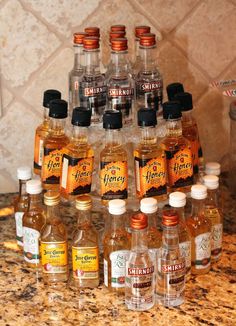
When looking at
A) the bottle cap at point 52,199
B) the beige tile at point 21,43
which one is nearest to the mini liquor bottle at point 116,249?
the bottle cap at point 52,199

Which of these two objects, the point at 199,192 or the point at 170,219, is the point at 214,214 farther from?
the point at 170,219

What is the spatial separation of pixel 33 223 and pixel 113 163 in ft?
0.69

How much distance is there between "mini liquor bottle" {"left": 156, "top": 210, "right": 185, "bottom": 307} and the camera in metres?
1.34

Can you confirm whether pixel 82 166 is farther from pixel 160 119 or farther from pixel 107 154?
pixel 160 119

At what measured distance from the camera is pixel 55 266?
55.8 inches

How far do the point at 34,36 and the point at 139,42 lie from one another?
282 mm

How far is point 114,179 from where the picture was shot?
1.41 metres

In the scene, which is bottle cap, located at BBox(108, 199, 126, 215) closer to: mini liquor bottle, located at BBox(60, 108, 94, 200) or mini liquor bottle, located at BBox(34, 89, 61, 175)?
mini liquor bottle, located at BBox(60, 108, 94, 200)

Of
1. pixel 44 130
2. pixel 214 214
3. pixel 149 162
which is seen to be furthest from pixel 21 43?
pixel 214 214

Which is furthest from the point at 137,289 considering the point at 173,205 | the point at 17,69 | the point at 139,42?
the point at 17,69

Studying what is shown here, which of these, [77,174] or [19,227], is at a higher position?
[77,174]

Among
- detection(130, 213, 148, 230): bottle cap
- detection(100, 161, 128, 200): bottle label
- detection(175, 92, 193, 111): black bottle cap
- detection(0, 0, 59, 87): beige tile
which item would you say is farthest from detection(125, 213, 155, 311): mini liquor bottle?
detection(0, 0, 59, 87): beige tile

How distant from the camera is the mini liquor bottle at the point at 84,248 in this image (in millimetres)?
1371

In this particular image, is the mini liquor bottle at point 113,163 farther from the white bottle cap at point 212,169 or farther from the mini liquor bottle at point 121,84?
the white bottle cap at point 212,169
